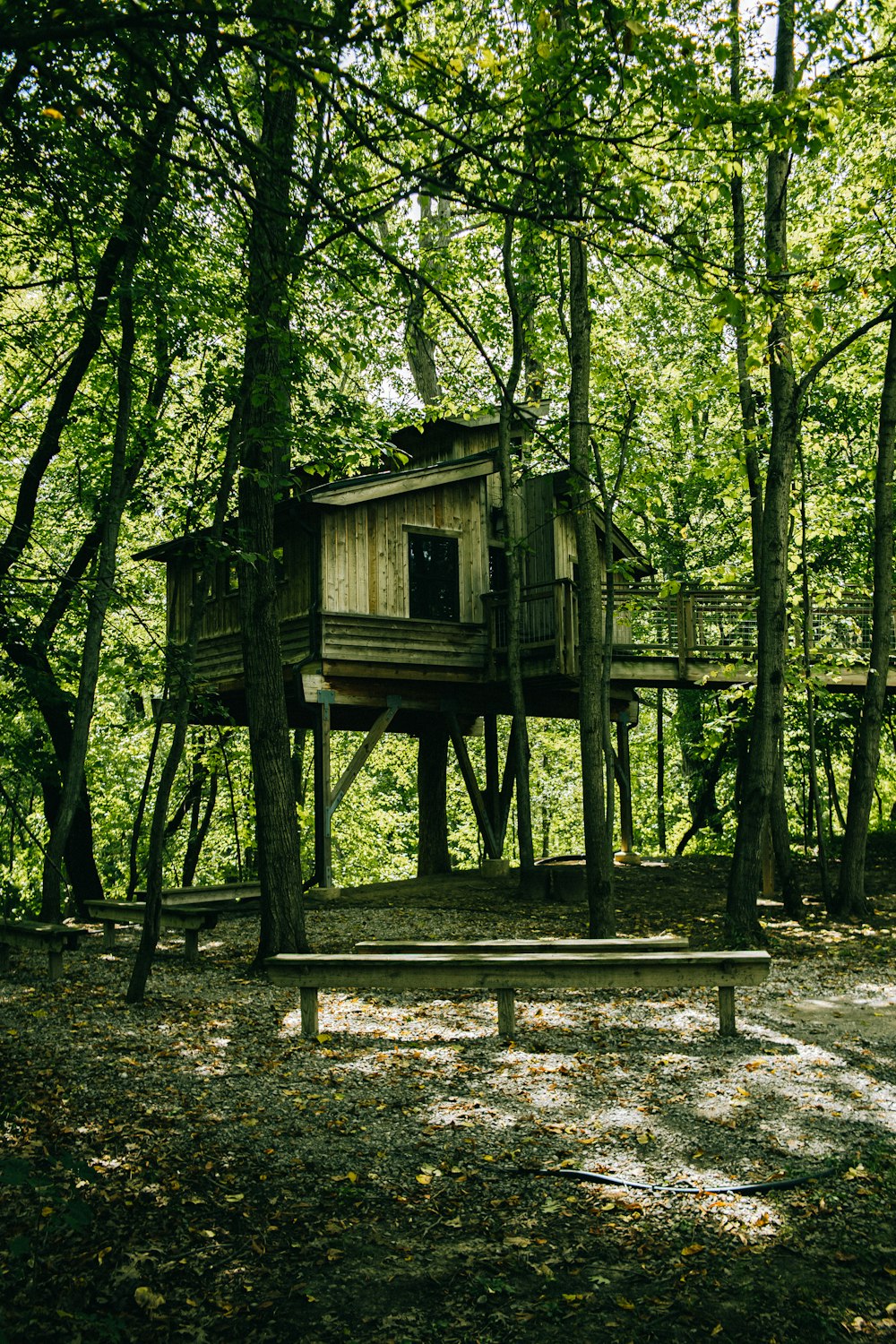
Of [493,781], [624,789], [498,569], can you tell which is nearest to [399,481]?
[498,569]

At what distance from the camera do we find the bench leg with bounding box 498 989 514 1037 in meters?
7.41

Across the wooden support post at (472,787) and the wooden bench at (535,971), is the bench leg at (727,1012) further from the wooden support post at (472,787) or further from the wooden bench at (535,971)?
the wooden support post at (472,787)

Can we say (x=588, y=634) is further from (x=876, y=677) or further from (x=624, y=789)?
(x=624, y=789)

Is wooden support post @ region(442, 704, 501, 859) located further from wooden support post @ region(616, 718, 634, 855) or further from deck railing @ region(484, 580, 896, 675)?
wooden support post @ region(616, 718, 634, 855)

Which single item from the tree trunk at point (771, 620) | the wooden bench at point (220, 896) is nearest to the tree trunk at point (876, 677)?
the tree trunk at point (771, 620)

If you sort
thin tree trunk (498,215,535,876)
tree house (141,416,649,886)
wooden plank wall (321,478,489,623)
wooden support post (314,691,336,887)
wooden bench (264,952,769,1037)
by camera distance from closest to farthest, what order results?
1. wooden bench (264,952,769,1037)
2. thin tree trunk (498,215,535,876)
3. wooden support post (314,691,336,887)
4. tree house (141,416,649,886)
5. wooden plank wall (321,478,489,623)

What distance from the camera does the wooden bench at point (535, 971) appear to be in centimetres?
708

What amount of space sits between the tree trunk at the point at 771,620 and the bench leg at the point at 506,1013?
4359mm

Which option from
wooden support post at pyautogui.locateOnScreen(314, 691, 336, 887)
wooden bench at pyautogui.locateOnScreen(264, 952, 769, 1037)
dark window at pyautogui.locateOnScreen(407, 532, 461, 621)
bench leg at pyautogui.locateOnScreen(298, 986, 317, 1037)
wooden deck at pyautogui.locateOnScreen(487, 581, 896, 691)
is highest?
dark window at pyautogui.locateOnScreen(407, 532, 461, 621)

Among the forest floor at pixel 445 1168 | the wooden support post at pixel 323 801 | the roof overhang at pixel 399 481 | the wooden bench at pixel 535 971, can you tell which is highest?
the roof overhang at pixel 399 481

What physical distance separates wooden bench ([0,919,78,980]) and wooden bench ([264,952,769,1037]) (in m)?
3.18

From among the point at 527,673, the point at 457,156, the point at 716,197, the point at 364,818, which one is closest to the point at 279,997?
the point at 457,156

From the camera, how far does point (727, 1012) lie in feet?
24.3

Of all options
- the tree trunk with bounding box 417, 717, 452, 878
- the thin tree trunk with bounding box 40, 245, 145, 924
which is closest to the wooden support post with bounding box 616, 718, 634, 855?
the tree trunk with bounding box 417, 717, 452, 878
